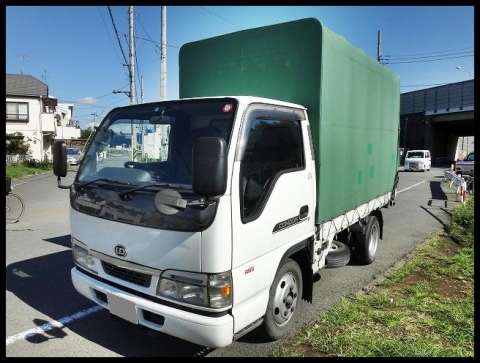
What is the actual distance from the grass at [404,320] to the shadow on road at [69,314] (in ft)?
3.43

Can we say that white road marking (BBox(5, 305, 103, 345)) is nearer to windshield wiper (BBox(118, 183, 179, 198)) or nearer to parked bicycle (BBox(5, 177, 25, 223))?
windshield wiper (BBox(118, 183, 179, 198))

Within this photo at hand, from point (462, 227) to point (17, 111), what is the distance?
113 ft

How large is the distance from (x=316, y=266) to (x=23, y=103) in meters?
34.8

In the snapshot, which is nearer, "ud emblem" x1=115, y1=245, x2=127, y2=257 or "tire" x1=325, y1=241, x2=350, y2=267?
"ud emblem" x1=115, y1=245, x2=127, y2=257

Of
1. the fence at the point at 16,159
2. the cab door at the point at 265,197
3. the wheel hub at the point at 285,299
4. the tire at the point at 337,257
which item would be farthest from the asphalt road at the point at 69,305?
the fence at the point at 16,159

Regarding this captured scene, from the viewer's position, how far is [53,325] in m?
3.72

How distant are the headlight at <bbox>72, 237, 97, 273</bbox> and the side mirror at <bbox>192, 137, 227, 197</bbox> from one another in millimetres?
1450

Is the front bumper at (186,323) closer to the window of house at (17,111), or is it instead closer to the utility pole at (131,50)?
the utility pole at (131,50)

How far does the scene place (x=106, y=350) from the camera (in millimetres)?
3281

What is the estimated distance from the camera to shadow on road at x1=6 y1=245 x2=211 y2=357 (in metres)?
3.31

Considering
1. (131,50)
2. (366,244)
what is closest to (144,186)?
(366,244)

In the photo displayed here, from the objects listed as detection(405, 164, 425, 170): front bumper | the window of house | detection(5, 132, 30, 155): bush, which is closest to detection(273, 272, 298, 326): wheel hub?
detection(405, 164, 425, 170): front bumper

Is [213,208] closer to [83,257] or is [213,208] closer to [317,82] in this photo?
[83,257]

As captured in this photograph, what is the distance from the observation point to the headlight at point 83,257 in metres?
3.20
